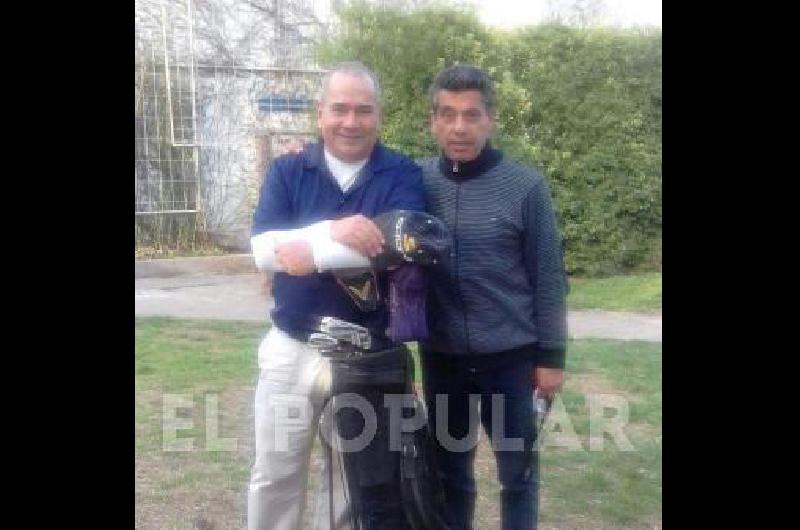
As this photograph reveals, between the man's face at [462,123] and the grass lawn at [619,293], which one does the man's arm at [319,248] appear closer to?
the man's face at [462,123]

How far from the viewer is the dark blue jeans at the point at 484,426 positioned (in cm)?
299

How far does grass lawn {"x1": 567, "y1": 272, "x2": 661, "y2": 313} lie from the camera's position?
7.69 meters

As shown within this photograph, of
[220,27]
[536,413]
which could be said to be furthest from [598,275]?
[536,413]

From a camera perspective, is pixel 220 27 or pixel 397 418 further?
pixel 220 27

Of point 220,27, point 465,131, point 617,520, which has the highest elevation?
point 220,27

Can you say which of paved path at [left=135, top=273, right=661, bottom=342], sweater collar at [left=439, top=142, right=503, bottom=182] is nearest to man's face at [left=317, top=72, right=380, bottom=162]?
sweater collar at [left=439, top=142, right=503, bottom=182]

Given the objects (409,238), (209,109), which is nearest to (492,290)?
(409,238)

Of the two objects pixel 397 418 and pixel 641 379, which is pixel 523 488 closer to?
pixel 397 418

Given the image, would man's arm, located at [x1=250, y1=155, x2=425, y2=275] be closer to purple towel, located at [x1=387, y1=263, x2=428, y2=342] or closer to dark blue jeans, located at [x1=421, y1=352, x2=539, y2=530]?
purple towel, located at [x1=387, y1=263, x2=428, y2=342]

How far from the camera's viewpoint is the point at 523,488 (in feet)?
9.96

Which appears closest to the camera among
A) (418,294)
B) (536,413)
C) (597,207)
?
(418,294)

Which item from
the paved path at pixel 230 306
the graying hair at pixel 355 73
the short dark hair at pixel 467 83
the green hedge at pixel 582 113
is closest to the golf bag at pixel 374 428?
the graying hair at pixel 355 73

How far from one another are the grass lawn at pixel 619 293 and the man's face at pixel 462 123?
494 centimetres
